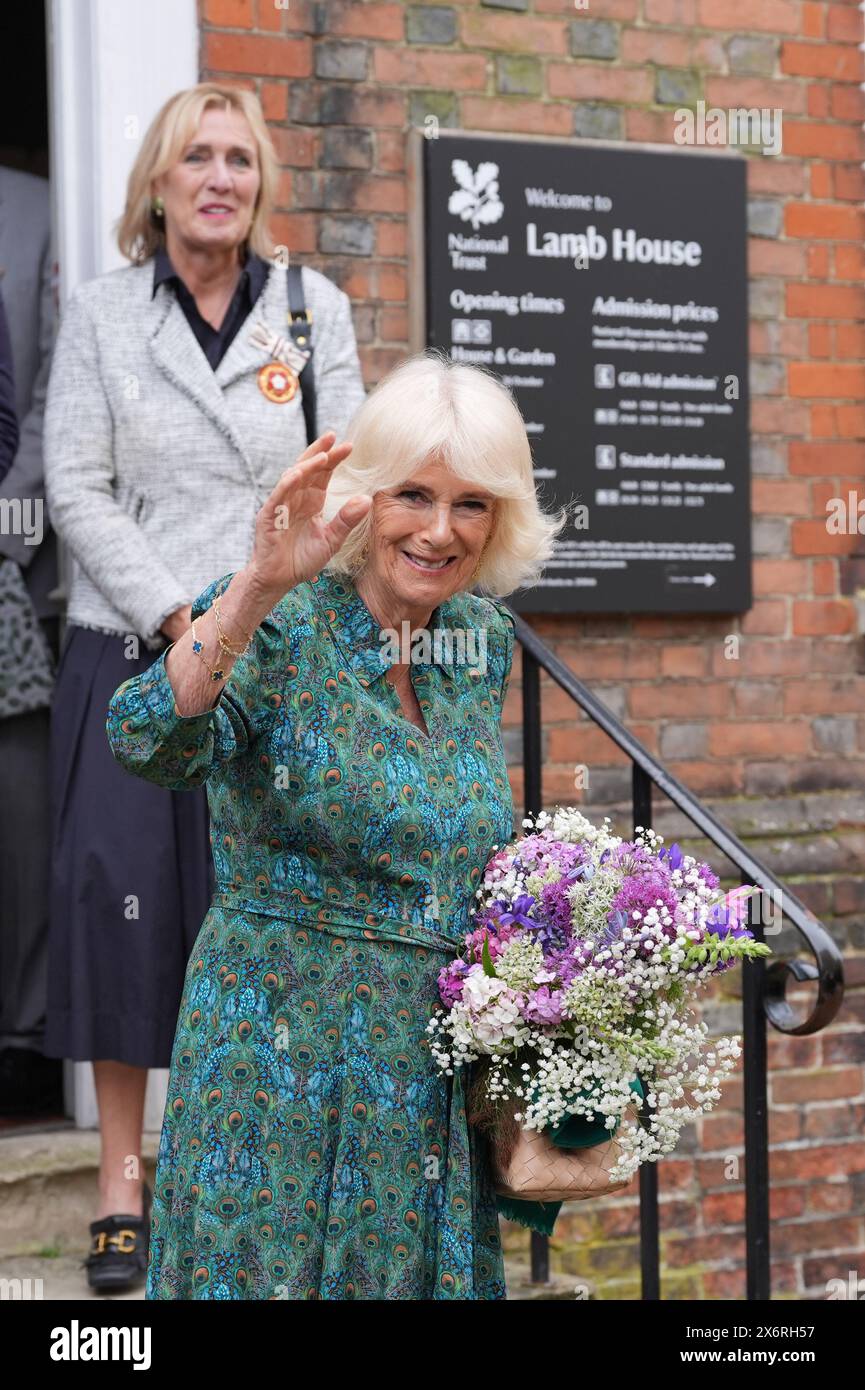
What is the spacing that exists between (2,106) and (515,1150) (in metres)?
4.13

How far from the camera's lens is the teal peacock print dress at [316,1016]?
2.32m

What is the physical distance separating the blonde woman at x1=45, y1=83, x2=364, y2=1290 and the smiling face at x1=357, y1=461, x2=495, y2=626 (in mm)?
1193

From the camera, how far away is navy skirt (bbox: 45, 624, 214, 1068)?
370 centimetres

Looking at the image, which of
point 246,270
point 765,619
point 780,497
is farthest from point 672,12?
point 246,270

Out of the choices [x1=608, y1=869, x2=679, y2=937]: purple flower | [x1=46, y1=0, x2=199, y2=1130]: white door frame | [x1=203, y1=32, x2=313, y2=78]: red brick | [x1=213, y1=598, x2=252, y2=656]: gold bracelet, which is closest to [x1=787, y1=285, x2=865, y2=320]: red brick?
[x1=203, y1=32, x2=313, y2=78]: red brick

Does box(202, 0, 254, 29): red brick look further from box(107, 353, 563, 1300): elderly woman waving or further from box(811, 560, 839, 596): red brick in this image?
box(107, 353, 563, 1300): elderly woman waving

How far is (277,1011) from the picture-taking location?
7.69ft

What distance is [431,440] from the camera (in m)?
2.42

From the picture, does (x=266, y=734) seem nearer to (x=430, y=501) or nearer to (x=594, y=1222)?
(x=430, y=501)

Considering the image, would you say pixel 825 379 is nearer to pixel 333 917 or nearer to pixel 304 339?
pixel 304 339

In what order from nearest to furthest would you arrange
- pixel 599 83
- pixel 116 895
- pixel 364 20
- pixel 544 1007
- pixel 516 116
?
pixel 544 1007 → pixel 116 895 → pixel 364 20 → pixel 516 116 → pixel 599 83

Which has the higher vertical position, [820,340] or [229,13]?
[229,13]

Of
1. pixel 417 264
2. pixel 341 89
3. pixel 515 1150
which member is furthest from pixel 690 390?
pixel 515 1150

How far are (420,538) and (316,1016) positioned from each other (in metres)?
0.63
